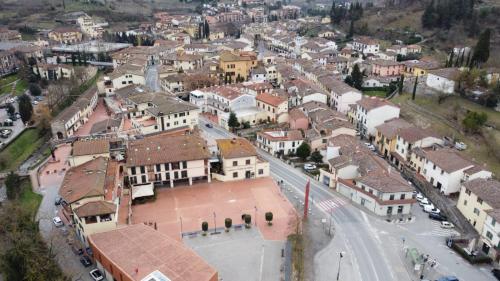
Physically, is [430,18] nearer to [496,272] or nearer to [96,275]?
Answer: [496,272]

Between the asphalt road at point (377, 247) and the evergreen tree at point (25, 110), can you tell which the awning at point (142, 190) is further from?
the evergreen tree at point (25, 110)

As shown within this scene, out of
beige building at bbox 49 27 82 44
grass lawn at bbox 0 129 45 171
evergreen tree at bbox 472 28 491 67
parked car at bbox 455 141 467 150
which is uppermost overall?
evergreen tree at bbox 472 28 491 67

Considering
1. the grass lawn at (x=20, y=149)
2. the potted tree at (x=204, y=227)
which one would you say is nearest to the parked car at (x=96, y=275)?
the potted tree at (x=204, y=227)

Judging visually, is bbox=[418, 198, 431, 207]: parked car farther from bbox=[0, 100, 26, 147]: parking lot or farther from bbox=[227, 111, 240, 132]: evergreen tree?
bbox=[0, 100, 26, 147]: parking lot

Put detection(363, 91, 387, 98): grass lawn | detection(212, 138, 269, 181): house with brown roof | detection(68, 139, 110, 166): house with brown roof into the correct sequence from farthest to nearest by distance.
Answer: detection(363, 91, 387, 98): grass lawn, detection(212, 138, 269, 181): house with brown roof, detection(68, 139, 110, 166): house with brown roof

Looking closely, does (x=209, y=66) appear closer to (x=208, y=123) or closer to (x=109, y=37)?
(x=208, y=123)

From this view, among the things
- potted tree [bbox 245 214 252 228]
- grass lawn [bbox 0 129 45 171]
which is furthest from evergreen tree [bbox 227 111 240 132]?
grass lawn [bbox 0 129 45 171]

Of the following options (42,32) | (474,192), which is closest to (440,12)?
(474,192)
